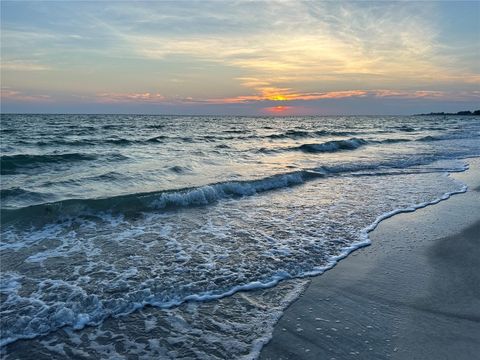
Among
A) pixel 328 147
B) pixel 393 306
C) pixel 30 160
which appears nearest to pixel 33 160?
pixel 30 160

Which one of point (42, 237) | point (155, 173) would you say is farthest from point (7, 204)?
point (155, 173)

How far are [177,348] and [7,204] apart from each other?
8.23 metres

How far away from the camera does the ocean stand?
176 inches

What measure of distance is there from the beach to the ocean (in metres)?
0.33

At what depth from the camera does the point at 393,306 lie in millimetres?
4980

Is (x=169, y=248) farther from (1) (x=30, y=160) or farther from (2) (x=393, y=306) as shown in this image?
(1) (x=30, y=160)

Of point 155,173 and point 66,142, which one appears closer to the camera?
point 155,173

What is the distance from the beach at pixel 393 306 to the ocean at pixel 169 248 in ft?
1.09

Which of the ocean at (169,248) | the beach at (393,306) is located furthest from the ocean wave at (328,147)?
the beach at (393,306)

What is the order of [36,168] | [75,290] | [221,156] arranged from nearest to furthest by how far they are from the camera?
[75,290] → [36,168] → [221,156]

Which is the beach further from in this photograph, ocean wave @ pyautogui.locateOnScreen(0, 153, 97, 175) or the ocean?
ocean wave @ pyautogui.locateOnScreen(0, 153, 97, 175)

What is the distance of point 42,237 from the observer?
26.2 feet

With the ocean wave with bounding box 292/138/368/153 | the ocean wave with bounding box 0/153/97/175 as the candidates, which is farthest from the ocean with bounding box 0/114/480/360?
the ocean wave with bounding box 292/138/368/153

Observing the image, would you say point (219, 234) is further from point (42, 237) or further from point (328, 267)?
point (42, 237)
